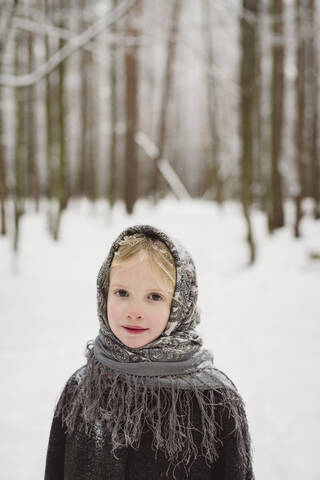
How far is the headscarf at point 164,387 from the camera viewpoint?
1121mm

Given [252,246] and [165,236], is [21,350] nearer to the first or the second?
[165,236]

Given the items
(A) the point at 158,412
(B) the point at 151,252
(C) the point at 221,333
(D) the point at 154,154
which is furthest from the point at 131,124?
(A) the point at 158,412

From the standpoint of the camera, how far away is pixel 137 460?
1163 millimetres

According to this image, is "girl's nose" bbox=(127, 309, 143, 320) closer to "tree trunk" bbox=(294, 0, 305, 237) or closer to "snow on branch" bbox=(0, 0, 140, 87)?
"snow on branch" bbox=(0, 0, 140, 87)

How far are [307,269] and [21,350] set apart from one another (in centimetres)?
468

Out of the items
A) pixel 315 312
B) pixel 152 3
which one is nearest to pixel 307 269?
pixel 315 312

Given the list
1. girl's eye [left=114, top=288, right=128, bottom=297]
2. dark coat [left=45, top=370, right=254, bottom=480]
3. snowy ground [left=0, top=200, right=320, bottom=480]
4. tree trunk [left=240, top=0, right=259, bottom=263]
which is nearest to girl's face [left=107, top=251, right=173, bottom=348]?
girl's eye [left=114, top=288, right=128, bottom=297]

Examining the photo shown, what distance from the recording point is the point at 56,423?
1.29 meters

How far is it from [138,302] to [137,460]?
487 mm

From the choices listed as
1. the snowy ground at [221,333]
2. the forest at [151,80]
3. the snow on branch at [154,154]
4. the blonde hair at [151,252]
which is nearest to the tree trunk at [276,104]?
the forest at [151,80]

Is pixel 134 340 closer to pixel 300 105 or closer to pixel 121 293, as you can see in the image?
pixel 121 293

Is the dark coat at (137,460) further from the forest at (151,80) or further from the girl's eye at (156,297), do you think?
the forest at (151,80)

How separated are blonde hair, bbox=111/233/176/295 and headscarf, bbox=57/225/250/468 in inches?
0.6

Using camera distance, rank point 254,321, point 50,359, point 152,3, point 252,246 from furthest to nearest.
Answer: point 152,3 < point 252,246 < point 254,321 < point 50,359
